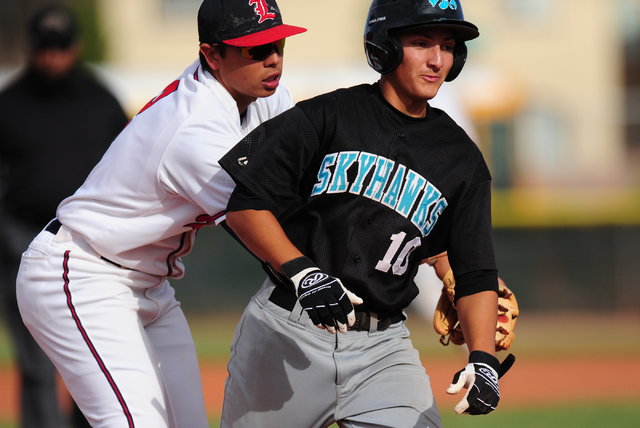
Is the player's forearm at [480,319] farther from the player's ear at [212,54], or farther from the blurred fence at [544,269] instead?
the blurred fence at [544,269]

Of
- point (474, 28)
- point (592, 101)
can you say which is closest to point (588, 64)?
point (592, 101)

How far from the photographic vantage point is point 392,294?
270cm

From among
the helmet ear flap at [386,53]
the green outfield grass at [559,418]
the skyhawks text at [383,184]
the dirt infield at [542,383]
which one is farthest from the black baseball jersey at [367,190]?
the dirt infield at [542,383]

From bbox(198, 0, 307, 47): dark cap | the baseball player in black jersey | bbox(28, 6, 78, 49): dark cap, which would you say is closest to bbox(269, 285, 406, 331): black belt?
the baseball player in black jersey

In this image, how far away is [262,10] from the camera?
3.02 m

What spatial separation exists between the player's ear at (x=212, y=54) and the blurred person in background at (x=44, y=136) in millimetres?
2076

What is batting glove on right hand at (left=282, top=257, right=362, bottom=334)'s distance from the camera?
2262 mm

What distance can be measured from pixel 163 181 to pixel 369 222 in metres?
0.77

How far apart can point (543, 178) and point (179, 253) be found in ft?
54.2

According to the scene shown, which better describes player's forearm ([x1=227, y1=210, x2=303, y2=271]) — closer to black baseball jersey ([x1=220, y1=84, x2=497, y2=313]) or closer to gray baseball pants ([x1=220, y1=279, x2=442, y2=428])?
black baseball jersey ([x1=220, y1=84, x2=497, y2=313])

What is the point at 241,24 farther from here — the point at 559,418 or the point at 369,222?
the point at 559,418

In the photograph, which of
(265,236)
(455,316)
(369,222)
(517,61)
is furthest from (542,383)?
(517,61)

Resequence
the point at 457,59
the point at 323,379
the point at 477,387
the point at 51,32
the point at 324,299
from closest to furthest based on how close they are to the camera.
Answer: the point at 324,299, the point at 477,387, the point at 323,379, the point at 457,59, the point at 51,32

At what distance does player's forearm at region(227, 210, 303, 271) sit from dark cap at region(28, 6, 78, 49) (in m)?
2.83
